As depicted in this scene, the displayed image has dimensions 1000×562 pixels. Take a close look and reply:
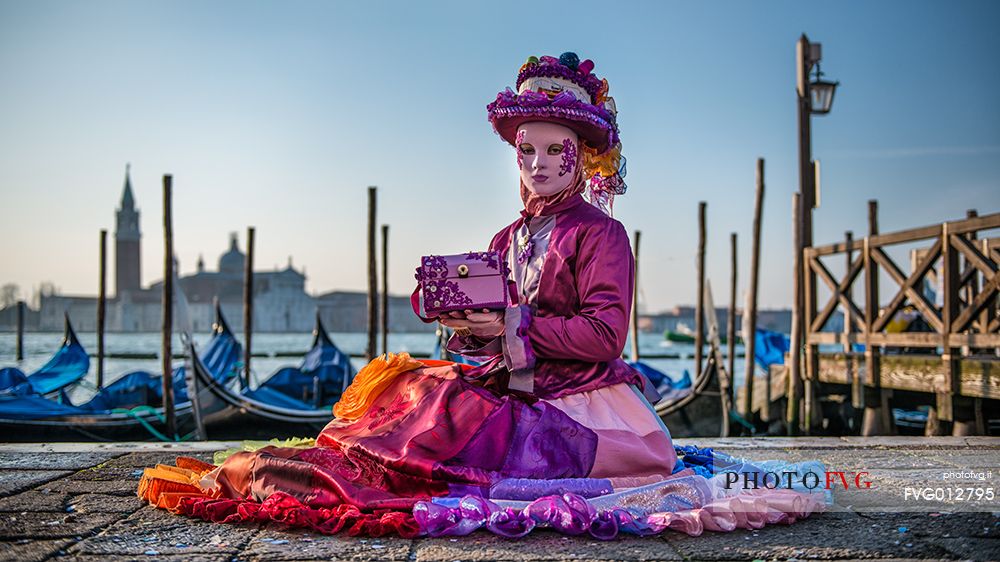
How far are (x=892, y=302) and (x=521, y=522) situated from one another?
20.3 feet

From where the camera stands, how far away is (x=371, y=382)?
244cm

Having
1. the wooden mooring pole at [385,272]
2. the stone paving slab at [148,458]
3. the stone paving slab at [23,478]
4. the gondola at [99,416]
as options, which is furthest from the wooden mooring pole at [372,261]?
the stone paving slab at [23,478]

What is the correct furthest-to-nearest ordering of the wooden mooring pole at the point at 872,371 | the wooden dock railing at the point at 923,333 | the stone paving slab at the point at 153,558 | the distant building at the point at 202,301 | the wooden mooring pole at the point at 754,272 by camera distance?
the distant building at the point at 202,301 < the wooden mooring pole at the point at 754,272 < the wooden mooring pole at the point at 872,371 < the wooden dock railing at the point at 923,333 < the stone paving slab at the point at 153,558

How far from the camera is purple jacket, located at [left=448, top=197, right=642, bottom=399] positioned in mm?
2271

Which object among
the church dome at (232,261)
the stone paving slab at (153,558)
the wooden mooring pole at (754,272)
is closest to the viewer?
the stone paving slab at (153,558)

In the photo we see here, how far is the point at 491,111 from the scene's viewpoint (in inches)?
103

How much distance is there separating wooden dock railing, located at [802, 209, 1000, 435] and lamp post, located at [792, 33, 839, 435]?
0.07 feet

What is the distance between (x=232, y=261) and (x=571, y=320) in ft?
311

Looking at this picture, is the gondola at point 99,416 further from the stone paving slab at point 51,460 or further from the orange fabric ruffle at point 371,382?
the orange fabric ruffle at point 371,382

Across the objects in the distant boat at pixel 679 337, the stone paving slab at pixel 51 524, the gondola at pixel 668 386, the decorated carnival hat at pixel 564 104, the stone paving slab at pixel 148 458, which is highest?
the decorated carnival hat at pixel 564 104

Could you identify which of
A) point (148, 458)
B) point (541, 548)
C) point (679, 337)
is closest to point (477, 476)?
point (541, 548)

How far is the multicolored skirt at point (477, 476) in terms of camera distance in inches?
76.6

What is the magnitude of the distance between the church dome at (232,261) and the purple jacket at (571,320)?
9040 cm

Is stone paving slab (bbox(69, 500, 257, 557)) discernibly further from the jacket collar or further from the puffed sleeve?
the jacket collar
